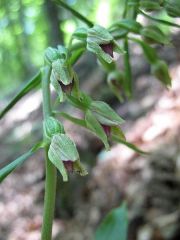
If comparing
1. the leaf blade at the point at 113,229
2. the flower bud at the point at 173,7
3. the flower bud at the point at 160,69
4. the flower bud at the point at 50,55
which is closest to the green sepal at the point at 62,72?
the flower bud at the point at 50,55

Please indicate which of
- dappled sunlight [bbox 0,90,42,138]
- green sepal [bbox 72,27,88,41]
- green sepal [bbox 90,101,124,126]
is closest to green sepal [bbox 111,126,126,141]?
green sepal [bbox 90,101,124,126]

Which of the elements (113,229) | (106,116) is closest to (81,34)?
(106,116)

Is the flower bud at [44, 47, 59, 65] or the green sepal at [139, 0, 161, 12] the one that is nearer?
the flower bud at [44, 47, 59, 65]

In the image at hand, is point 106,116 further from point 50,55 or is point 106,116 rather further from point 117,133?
point 50,55

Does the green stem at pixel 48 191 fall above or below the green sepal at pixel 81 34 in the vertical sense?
below

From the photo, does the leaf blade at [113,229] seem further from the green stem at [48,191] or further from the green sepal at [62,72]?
the green sepal at [62,72]

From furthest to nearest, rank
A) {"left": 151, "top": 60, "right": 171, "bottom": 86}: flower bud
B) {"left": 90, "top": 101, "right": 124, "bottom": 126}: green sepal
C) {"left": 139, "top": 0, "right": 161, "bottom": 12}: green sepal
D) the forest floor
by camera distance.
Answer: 1. the forest floor
2. {"left": 151, "top": 60, "right": 171, "bottom": 86}: flower bud
3. {"left": 139, "top": 0, "right": 161, "bottom": 12}: green sepal
4. {"left": 90, "top": 101, "right": 124, "bottom": 126}: green sepal

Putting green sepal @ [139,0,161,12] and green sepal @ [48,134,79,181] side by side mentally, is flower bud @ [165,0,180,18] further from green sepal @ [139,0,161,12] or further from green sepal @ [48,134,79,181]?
green sepal @ [48,134,79,181]
